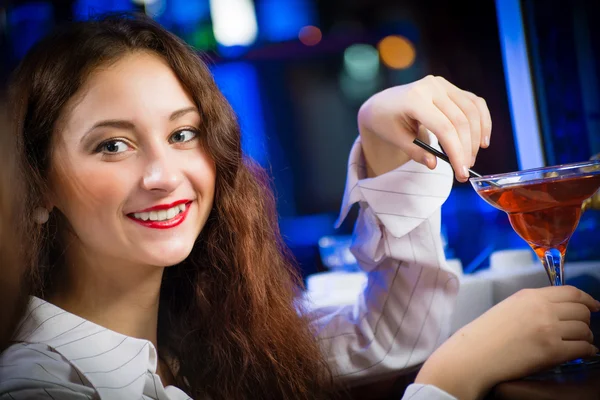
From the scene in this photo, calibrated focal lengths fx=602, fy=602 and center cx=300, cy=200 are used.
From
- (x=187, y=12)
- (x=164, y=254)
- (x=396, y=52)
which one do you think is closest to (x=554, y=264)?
(x=164, y=254)

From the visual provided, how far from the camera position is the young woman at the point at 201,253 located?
89 centimetres

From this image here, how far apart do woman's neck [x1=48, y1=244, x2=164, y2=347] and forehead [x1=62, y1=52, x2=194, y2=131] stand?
247mm

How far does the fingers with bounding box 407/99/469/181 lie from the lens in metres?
0.89

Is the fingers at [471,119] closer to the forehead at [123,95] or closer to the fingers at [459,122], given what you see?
the fingers at [459,122]

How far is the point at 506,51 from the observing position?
1463 millimetres

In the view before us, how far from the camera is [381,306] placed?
1221mm

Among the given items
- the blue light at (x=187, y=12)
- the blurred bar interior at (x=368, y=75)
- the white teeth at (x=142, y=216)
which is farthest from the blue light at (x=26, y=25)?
the blue light at (x=187, y=12)

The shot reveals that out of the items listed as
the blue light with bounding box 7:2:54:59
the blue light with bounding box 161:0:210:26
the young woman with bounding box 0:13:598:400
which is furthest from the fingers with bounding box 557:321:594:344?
the blue light with bounding box 161:0:210:26

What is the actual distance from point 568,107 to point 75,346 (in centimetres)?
122

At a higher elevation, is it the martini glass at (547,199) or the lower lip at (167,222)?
the lower lip at (167,222)

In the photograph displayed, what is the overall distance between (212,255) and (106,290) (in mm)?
229

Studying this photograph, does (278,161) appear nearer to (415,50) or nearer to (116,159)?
(415,50)

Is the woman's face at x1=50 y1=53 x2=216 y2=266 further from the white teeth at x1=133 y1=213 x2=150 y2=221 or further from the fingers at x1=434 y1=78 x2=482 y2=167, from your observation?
the fingers at x1=434 y1=78 x2=482 y2=167

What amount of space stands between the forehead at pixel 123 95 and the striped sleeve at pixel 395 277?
15.4 inches
